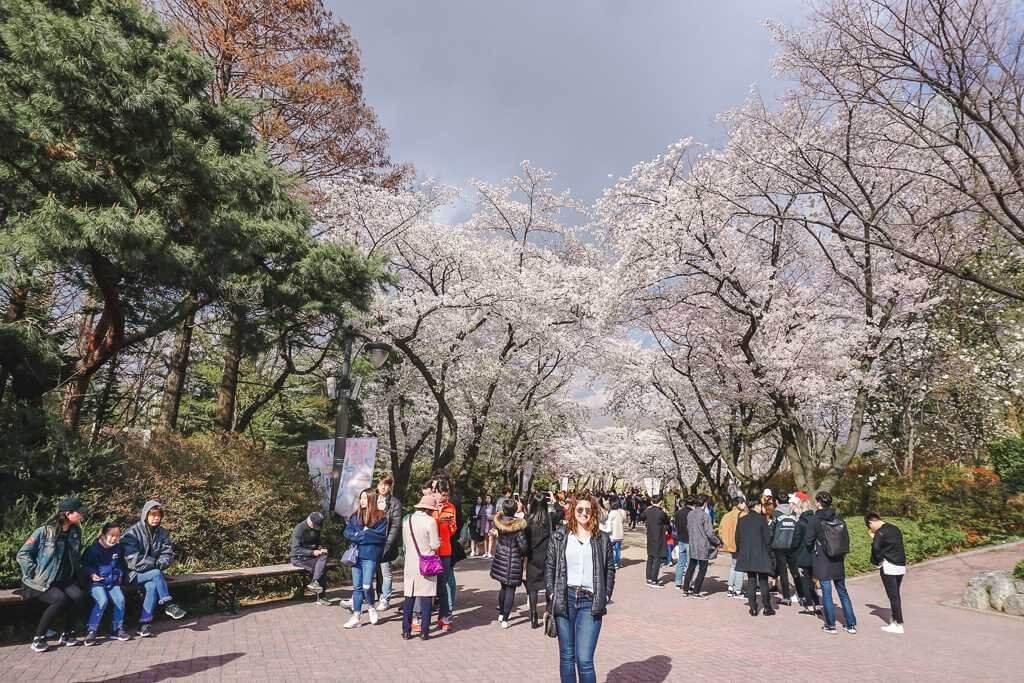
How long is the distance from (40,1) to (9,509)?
6.91m

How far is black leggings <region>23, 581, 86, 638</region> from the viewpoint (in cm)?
604

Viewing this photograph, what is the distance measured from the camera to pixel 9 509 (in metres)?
7.25

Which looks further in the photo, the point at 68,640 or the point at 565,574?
the point at 68,640

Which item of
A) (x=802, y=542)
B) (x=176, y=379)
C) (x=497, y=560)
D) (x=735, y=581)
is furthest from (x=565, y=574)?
(x=176, y=379)

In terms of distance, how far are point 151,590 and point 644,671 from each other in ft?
17.6

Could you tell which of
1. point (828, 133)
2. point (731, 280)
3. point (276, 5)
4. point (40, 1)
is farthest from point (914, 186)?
point (40, 1)

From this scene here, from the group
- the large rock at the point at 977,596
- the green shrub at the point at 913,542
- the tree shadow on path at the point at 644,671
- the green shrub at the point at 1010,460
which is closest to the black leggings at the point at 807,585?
the large rock at the point at 977,596

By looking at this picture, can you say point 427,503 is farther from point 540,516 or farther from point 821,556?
point 821,556

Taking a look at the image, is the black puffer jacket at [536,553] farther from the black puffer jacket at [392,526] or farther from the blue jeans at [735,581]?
the blue jeans at [735,581]

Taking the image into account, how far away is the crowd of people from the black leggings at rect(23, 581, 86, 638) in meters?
0.01

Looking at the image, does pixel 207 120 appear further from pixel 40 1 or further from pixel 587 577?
pixel 587 577

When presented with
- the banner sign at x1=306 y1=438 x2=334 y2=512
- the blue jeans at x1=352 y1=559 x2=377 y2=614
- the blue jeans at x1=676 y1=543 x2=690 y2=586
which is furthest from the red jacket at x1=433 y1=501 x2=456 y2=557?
the blue jeans at x1=676 y1=543 x2=690 y2=586

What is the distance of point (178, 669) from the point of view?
18.4ft

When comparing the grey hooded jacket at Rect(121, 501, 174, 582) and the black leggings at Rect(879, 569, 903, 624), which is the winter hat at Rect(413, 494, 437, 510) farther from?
the black leggings at Rect(879, 569, 903, 624)
